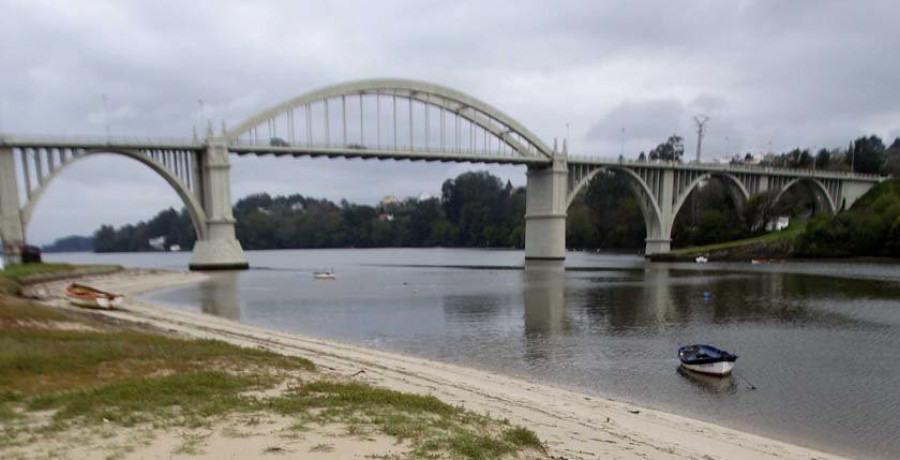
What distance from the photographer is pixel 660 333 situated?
2250 centimetres

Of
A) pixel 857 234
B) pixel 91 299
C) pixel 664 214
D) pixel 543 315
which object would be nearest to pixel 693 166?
pixel 664 214

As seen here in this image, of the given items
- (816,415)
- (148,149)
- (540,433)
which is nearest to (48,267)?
(148,149)

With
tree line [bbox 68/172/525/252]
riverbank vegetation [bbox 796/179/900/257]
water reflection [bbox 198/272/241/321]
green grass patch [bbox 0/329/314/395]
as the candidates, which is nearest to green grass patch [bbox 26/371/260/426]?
green grass patch [bbox 0/329/314/395]

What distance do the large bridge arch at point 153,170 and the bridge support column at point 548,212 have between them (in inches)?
1872

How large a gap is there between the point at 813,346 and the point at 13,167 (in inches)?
2430

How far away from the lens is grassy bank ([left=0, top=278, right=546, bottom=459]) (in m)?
6.10

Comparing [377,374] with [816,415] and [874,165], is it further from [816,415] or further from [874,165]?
[874,165]

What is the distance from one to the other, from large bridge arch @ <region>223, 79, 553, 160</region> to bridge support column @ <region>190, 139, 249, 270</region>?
4304 millimetres

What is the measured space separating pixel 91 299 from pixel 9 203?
31.5m

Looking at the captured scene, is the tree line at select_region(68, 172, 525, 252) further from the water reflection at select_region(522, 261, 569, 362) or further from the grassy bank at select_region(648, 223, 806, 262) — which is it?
the water reflection at select_region(522, 261, 569, 362)

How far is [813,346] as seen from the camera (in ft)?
65.2

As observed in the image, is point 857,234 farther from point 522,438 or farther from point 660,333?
point 522,438

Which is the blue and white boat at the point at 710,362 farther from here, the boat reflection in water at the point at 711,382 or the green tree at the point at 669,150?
the green tree at the point at 669,150

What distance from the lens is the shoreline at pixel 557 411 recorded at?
846 cm
